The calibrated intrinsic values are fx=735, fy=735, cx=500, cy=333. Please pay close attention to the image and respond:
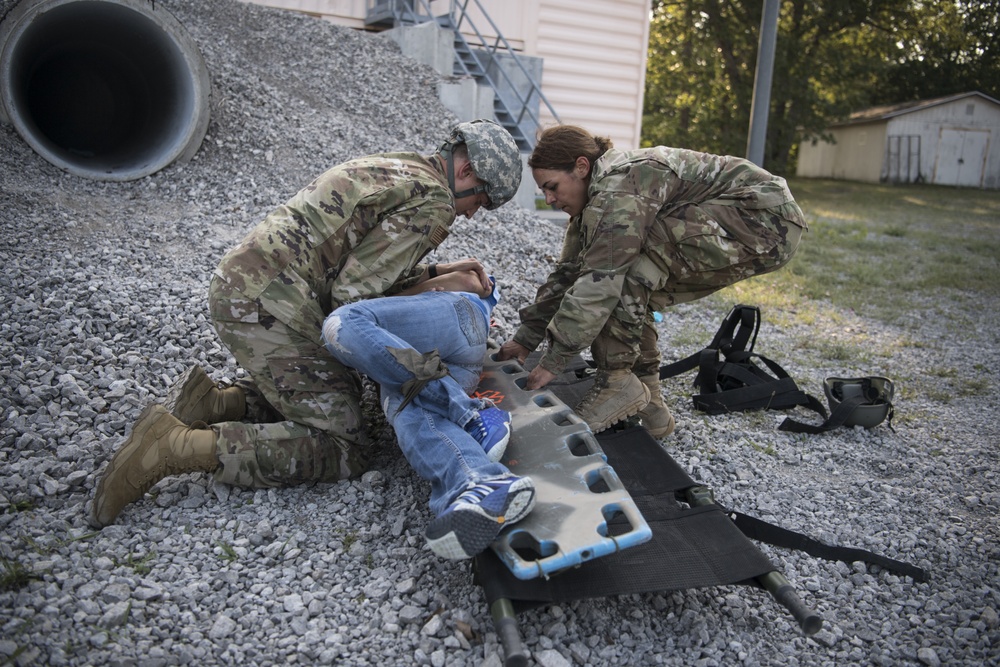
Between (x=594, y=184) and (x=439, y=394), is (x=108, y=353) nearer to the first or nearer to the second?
(x=439, y=394)

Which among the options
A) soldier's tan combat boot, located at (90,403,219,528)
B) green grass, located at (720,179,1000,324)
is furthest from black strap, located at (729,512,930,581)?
green grass, located at (720,179,1000,324)

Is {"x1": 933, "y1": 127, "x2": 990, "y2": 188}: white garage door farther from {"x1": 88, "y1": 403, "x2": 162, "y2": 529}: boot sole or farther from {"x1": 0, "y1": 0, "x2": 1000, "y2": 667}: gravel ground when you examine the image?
{"x1": 88, "y1": 403, "x2": 162, "y2": 529}: boot sole

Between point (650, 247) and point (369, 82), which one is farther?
point (369, 82)

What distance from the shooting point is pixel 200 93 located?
21.1 ft

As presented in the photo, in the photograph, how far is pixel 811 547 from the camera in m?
3.06

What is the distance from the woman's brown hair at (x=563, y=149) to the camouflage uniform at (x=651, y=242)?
0.09m

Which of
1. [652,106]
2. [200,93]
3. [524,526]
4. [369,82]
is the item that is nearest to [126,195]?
[200,93]

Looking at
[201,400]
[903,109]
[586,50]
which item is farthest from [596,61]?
[903,109]

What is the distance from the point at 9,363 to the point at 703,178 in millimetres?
3737

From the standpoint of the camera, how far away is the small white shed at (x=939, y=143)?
25578mm

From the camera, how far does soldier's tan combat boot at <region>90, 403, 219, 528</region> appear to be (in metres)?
2.88

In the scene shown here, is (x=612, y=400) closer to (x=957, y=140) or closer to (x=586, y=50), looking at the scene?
(x=586, y=50)

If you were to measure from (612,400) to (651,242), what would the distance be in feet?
2.78

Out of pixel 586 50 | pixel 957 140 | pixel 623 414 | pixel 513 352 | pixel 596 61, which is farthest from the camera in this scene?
pixel 957 140
